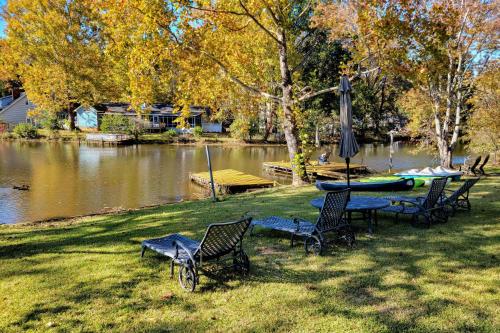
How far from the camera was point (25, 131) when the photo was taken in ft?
180

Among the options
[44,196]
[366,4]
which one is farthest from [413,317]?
[44,196]

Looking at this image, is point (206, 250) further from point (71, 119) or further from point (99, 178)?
point (71, 119)

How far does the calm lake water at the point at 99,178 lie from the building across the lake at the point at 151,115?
19842 mm

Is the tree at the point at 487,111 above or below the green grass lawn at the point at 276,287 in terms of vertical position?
above

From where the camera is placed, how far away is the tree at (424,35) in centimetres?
1423

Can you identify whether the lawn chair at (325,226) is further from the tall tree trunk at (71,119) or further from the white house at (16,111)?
the white house at (16,111)

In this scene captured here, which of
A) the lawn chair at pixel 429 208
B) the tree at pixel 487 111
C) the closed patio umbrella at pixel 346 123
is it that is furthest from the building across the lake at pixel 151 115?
the lawn chair at pixel 429 208

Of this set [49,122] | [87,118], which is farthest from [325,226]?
[87,118]

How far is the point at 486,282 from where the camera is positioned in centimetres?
549

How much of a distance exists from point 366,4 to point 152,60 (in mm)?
8043

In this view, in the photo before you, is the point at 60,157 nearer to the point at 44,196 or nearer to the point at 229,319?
the point at 44,196

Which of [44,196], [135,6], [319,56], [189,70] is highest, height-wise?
[319,56]

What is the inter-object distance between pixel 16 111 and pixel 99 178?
51396 mm

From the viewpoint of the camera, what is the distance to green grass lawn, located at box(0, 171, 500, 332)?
14.9ft
